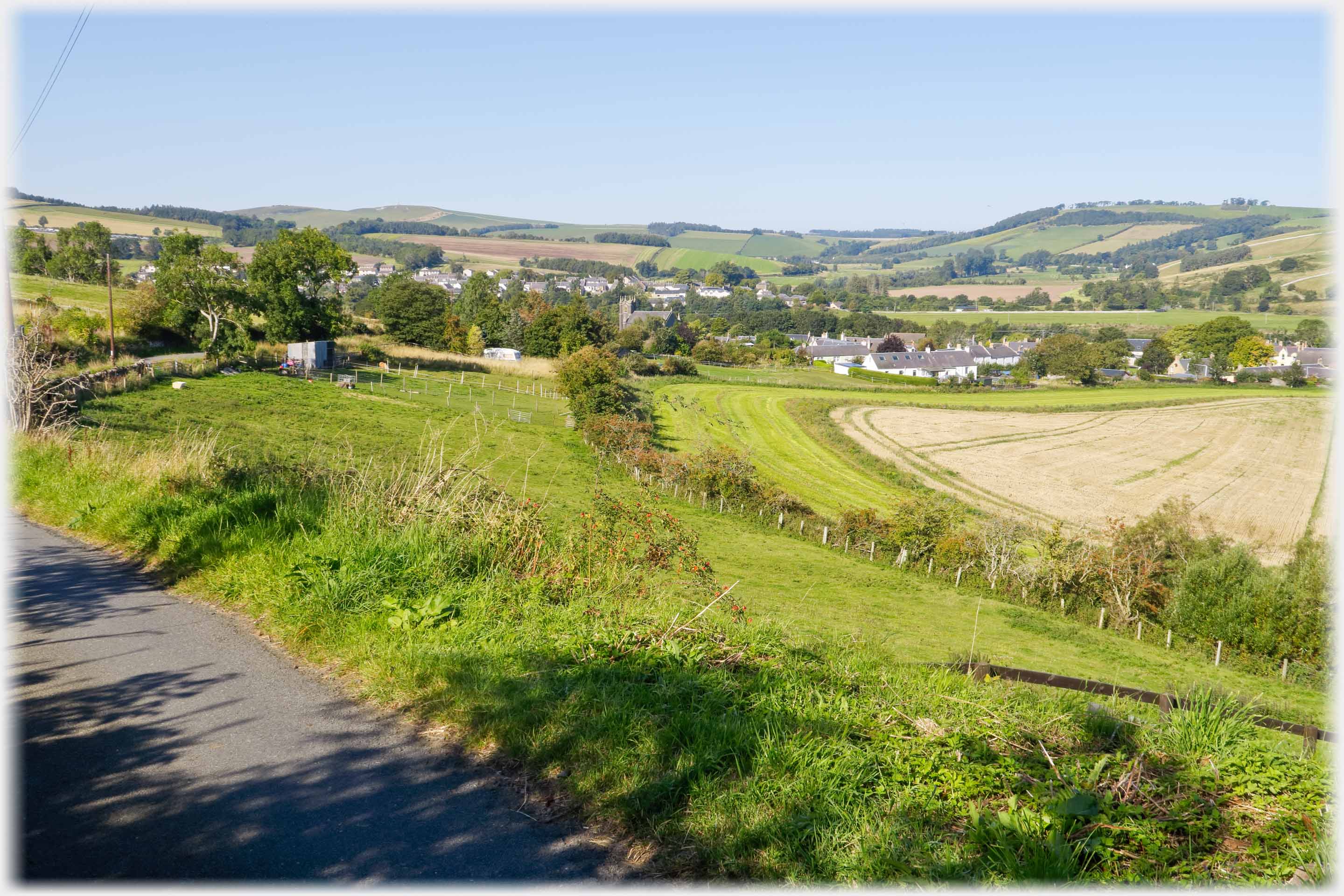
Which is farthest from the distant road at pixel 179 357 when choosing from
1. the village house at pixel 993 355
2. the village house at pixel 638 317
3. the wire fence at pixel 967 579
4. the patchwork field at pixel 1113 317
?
the patchwork field at pixel 1113 317

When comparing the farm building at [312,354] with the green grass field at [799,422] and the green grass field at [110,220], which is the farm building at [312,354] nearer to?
the green grass field at [799,422]

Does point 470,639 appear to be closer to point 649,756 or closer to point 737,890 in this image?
point 649,756

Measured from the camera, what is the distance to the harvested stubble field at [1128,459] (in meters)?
43.8

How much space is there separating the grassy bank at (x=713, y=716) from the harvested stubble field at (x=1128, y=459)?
38.1m

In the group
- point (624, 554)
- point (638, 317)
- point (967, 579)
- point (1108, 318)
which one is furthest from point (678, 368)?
point (1108, 318)

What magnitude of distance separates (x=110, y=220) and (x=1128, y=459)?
155 meters

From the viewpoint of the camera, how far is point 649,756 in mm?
4293

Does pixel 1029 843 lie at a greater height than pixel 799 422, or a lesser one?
greater

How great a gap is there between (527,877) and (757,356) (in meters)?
101

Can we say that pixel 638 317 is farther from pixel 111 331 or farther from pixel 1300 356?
pixel 111 331

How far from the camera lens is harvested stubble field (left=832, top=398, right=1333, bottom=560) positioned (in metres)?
43.8

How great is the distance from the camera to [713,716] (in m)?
4.68

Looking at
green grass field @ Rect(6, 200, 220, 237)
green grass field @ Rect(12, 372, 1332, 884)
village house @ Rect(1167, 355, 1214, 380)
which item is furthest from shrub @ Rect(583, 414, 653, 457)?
green grass field @ Rect(6, 200, 220, 237)

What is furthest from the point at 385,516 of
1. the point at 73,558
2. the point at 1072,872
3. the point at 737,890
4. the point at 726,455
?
the point at 726,455
